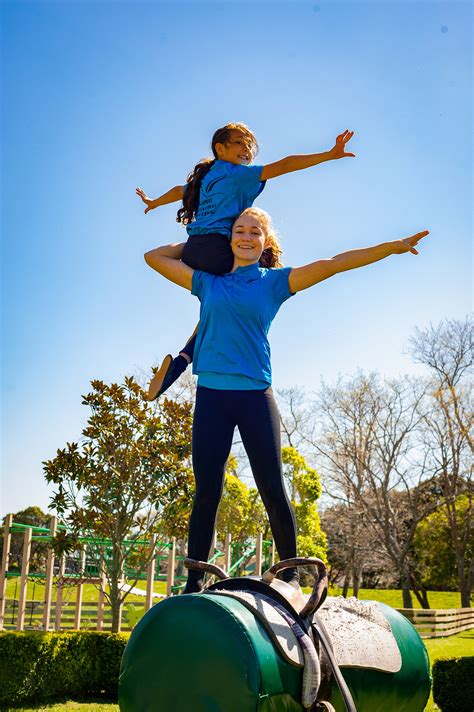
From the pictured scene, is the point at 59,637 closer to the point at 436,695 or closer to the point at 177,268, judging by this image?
the point at 436,695

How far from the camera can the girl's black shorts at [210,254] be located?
3.58m

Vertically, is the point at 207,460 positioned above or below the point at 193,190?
below

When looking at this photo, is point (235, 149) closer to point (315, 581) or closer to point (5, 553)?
point (315, 581)

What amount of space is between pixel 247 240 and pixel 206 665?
1998 millimetres

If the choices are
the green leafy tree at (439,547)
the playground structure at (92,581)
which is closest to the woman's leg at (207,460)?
the playground structure at (92,581)

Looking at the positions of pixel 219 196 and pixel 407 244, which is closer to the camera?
pixel 407 244

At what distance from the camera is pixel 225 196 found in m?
3.72

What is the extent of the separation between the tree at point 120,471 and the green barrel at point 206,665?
842 centimetres

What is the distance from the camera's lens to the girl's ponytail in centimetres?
393

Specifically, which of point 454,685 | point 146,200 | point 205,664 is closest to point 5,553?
point 454,685

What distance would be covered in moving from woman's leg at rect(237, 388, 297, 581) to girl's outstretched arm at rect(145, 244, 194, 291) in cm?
72

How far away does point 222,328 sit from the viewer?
334 cm

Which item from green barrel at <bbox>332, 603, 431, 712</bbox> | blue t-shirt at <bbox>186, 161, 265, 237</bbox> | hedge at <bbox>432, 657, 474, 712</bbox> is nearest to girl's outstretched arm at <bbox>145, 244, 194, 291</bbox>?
blue t-shirt at <bbox>186, 161, 265, 237</bbox>

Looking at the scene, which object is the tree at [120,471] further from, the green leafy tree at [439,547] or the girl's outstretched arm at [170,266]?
the green leafy tree at [439,547]
